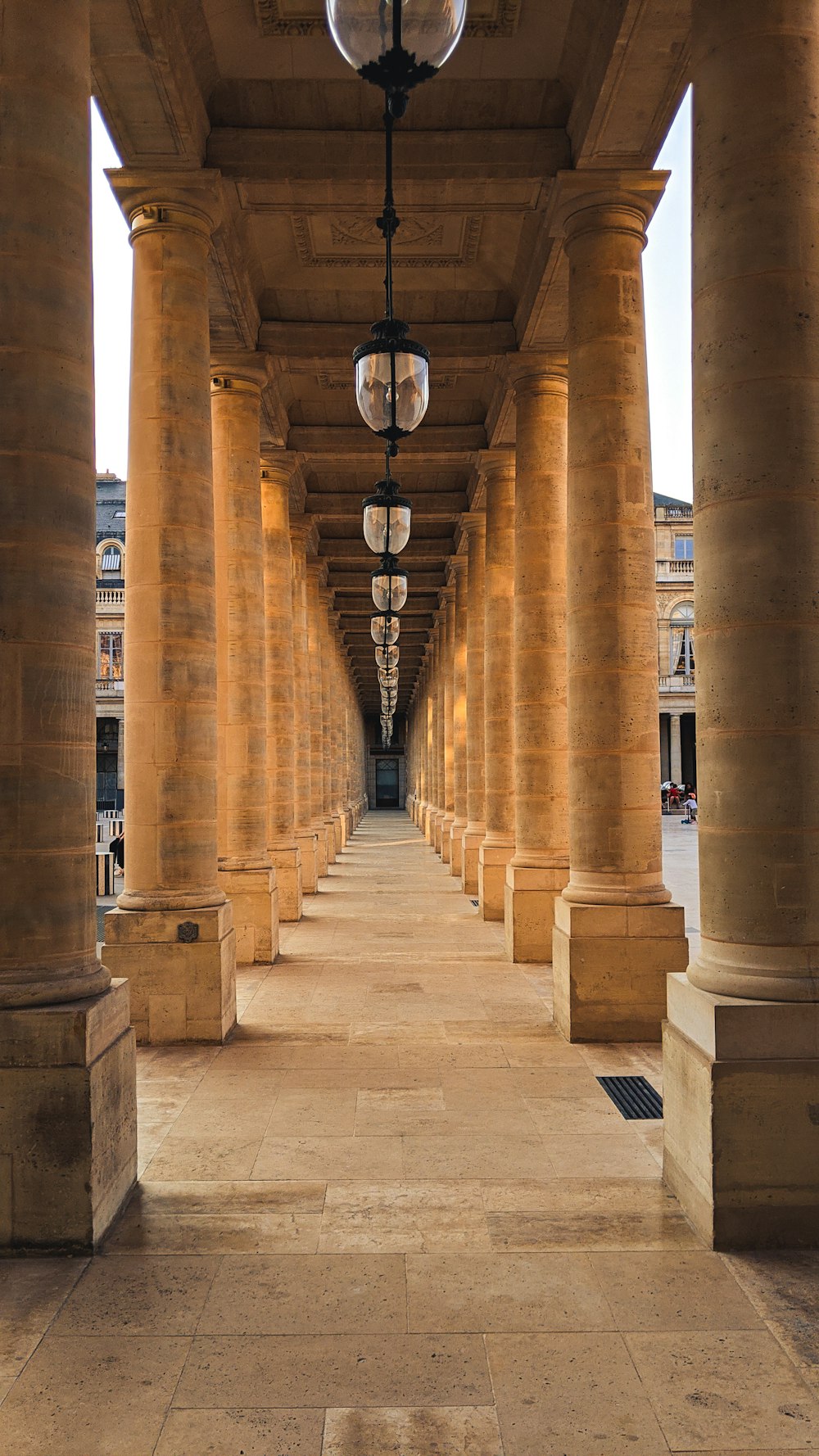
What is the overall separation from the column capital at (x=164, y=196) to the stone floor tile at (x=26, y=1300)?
8737 mm

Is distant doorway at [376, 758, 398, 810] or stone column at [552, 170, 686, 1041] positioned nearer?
stone column at [552, 170, 686, 1041]

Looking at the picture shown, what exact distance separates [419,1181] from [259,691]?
29.5 feet

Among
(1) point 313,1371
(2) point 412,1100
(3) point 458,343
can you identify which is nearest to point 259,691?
(3) point 458,343

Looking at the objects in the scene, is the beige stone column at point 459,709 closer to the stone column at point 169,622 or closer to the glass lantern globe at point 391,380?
the stone column at point 169,622

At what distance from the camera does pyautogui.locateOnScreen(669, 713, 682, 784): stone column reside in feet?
229

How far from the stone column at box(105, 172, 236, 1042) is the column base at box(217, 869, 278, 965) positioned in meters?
3.23

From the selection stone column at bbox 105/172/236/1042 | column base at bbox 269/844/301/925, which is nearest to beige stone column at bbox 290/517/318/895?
column base at bbox 269/844/301/925

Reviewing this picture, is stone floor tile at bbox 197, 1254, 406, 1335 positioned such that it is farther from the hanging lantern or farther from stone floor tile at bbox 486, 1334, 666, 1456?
the hanging lantern

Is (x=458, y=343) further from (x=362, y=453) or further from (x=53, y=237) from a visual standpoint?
(x=53, y=237)

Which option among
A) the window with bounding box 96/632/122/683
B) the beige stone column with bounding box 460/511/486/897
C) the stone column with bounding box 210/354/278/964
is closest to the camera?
the stone column with bounding box 210/354/278/964

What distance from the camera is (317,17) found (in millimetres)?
8891

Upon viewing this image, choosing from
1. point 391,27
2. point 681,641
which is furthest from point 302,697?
point 681,641

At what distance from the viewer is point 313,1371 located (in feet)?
13.2

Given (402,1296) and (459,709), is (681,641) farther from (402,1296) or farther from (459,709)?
(402,1296)
